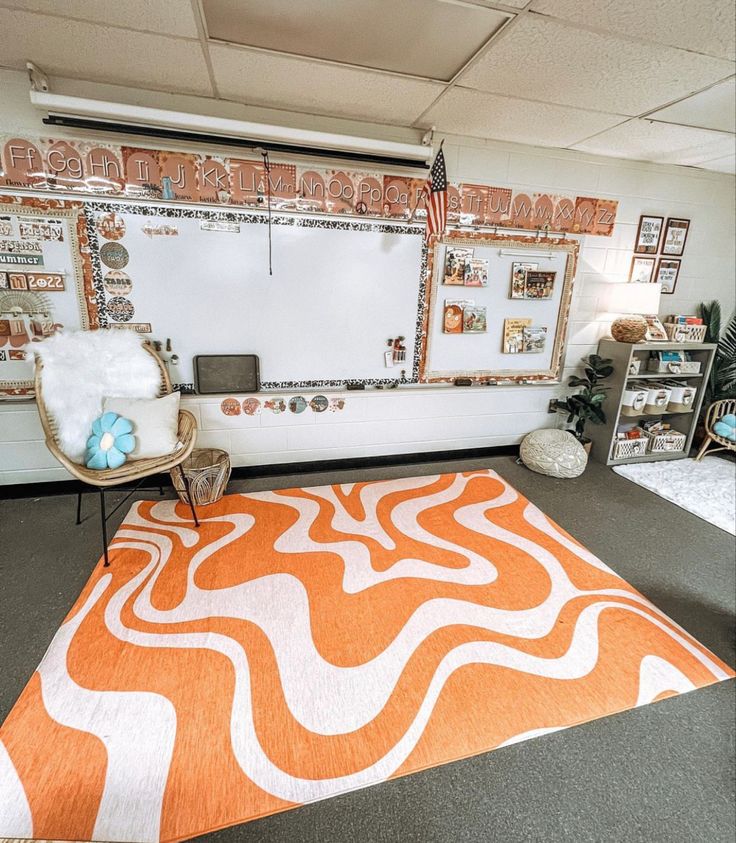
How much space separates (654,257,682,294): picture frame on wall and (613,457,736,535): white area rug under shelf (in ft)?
5.04

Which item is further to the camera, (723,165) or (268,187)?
(723,165)

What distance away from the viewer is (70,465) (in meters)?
1.99

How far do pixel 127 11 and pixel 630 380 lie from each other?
13.0 ft

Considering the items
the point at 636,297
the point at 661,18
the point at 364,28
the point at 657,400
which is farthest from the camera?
the point at 657,400

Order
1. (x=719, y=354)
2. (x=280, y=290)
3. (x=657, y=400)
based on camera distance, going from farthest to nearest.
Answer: (x=719, y=354), (x=657, y=400), (x=280, y=290)

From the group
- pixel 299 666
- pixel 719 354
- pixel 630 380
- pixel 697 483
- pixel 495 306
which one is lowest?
pixel 299 666

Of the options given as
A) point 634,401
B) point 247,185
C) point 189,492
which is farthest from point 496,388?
point 189,492

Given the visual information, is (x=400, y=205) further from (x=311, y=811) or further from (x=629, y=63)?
(x=311, y=811)

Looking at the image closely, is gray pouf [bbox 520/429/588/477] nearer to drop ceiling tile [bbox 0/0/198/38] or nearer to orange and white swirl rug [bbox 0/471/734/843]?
orange and white swirl rug [bbox 0/471/734/843]

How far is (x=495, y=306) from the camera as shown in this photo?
322cm

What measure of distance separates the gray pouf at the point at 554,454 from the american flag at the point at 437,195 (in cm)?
184

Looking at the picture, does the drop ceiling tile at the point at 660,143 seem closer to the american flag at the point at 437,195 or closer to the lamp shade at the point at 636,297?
the lamp shade at the point at 636,297

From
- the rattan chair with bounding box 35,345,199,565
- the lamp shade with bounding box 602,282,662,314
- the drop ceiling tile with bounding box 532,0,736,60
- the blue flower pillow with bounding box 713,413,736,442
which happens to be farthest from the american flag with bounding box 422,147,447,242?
the blue flower pillow with bounding box 713,413,736,442

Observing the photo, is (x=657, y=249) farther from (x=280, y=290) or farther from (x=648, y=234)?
(x=280, y=290)
